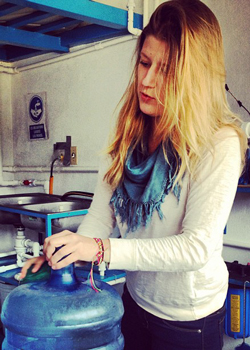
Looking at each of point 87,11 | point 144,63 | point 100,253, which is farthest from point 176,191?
point 87,11

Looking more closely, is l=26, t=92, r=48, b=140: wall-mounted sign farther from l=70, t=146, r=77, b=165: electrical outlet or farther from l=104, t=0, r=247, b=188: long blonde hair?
l=104, t=0, r=247, b=188: long blonde hair

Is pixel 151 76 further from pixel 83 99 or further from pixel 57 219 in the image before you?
pixel 83 99

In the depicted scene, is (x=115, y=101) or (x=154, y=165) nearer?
(x=154, y=165)

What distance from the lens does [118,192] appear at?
123 cm

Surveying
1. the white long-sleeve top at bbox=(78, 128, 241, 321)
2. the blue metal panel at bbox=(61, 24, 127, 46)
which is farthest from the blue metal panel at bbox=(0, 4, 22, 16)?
the white long-sleeve top at bbox=(78, 128, 241, 321)

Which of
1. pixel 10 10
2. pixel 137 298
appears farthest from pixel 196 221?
pixel 10 10

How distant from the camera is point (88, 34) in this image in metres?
3.11

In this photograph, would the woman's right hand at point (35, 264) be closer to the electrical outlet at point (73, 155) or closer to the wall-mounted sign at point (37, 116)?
Result: the electrical outlet at point (73, 155)

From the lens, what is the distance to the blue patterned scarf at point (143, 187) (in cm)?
112

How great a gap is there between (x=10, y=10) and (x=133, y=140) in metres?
1.98

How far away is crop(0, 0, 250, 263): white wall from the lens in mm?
2357

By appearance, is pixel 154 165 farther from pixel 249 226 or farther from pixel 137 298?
pixel 249 226

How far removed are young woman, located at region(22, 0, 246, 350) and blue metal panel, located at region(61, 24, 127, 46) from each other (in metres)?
1.83

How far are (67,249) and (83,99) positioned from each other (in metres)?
2.54
